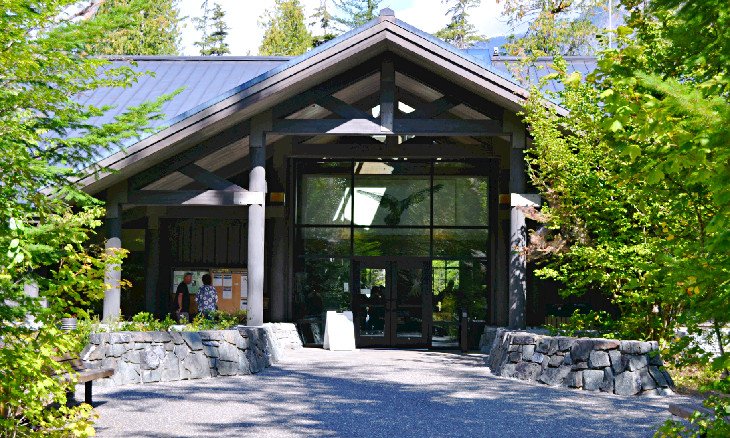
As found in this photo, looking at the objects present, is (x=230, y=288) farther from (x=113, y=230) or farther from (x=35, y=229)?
(x=35, y=229)

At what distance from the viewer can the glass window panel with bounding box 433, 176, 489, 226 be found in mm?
23000

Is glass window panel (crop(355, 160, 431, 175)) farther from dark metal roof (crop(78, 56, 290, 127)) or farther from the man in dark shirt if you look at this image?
the man in dark shirt

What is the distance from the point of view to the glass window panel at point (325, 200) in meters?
23.2

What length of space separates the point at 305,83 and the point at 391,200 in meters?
6.41

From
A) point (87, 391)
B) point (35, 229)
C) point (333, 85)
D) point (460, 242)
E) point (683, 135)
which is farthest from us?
point (460, 242)

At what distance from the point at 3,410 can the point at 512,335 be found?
9.75 m

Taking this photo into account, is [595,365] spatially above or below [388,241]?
below

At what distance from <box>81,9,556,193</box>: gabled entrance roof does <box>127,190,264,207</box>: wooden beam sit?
0.55 m

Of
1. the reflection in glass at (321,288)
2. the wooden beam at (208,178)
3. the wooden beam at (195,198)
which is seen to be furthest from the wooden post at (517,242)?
the reflection in glass at (321,288)

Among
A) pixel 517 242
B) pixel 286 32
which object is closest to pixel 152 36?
pixel 286 32

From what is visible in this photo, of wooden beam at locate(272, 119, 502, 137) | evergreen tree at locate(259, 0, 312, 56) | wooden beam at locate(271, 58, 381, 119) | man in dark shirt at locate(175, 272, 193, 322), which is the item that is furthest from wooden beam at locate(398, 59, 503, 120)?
evergreen tree at locate(259, 0, 312, 56)

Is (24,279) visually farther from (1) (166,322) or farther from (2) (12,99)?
(1) (166,322)

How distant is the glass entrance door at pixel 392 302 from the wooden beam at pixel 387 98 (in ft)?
21.1

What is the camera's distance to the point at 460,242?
23.0m
